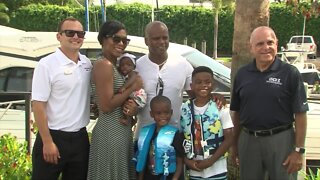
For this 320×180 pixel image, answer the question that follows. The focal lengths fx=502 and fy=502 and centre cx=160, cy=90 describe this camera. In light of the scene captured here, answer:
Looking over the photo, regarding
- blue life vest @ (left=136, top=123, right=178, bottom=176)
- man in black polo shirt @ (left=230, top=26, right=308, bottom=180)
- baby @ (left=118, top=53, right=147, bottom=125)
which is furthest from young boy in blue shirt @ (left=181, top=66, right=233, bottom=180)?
baby @ (left=118, top=53, right=147, bottom=125)

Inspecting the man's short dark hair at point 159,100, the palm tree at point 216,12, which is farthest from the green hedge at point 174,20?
the man's short dark hair at point 159,100

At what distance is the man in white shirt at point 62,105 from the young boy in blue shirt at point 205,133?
0.82 metres

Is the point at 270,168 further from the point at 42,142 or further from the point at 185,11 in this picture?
the point at 185,11

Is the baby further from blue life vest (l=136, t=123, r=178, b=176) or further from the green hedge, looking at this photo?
the green hedge

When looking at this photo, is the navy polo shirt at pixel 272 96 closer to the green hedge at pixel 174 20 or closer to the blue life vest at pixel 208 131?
the blue life vest at pixel 208 131

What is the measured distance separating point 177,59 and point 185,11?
33.3 meters

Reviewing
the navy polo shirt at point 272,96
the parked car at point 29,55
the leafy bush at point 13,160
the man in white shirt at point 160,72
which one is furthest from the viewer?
the parked car at point 29,55

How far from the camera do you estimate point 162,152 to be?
385 cm

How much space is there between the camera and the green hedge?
36531mm

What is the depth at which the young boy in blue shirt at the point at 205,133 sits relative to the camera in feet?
12.7

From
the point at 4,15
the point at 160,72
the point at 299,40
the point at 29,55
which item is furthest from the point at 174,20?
the point at 160,72

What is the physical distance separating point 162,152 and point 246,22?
5.75ft

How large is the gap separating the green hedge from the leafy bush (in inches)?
1254

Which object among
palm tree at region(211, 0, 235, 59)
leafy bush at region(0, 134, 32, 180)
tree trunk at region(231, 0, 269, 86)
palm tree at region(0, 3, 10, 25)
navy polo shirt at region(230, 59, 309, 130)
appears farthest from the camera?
palm tree at region(211, 0, 235, 59)
